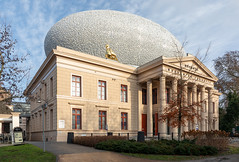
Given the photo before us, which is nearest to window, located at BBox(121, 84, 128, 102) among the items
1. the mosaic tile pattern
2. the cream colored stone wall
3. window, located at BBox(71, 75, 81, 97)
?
the cream colored stone wall

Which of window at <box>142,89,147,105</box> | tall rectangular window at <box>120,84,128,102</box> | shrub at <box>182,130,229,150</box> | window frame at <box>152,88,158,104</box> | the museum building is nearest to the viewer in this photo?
shrub at <box>182,130,229,150</box>

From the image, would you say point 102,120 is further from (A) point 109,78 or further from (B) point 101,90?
(A) point 109,78

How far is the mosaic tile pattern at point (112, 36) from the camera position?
37844mm

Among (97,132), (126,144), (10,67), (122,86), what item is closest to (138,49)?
(122,86)

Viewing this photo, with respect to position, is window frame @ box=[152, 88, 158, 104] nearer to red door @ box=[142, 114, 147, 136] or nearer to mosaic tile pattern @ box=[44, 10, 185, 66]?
red door @ box=[142, 114, 147, 136]

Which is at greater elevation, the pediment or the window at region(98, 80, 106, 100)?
the pediment

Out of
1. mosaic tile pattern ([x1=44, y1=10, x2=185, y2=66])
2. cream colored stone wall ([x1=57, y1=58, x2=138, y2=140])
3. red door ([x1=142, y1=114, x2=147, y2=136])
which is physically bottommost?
red door ([x1=142, y1=114, x2=147, y2=136])

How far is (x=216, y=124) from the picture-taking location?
43.7 m

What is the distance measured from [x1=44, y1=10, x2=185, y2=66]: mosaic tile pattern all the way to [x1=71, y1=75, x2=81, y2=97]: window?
9.80m

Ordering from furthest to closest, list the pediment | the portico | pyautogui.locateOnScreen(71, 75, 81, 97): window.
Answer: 1. the pediment
2. the portico
3. pyautogui.locateOnScreen(71, 75, 81, 97): window

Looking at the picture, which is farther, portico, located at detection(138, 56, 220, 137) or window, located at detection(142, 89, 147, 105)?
window, located at detection(142, 89, 147, 105)

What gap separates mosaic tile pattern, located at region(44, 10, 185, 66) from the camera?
37.8 m

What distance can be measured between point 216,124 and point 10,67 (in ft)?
132

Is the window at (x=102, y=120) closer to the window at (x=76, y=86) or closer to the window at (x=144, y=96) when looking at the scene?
the window at (x=76, y=86)
